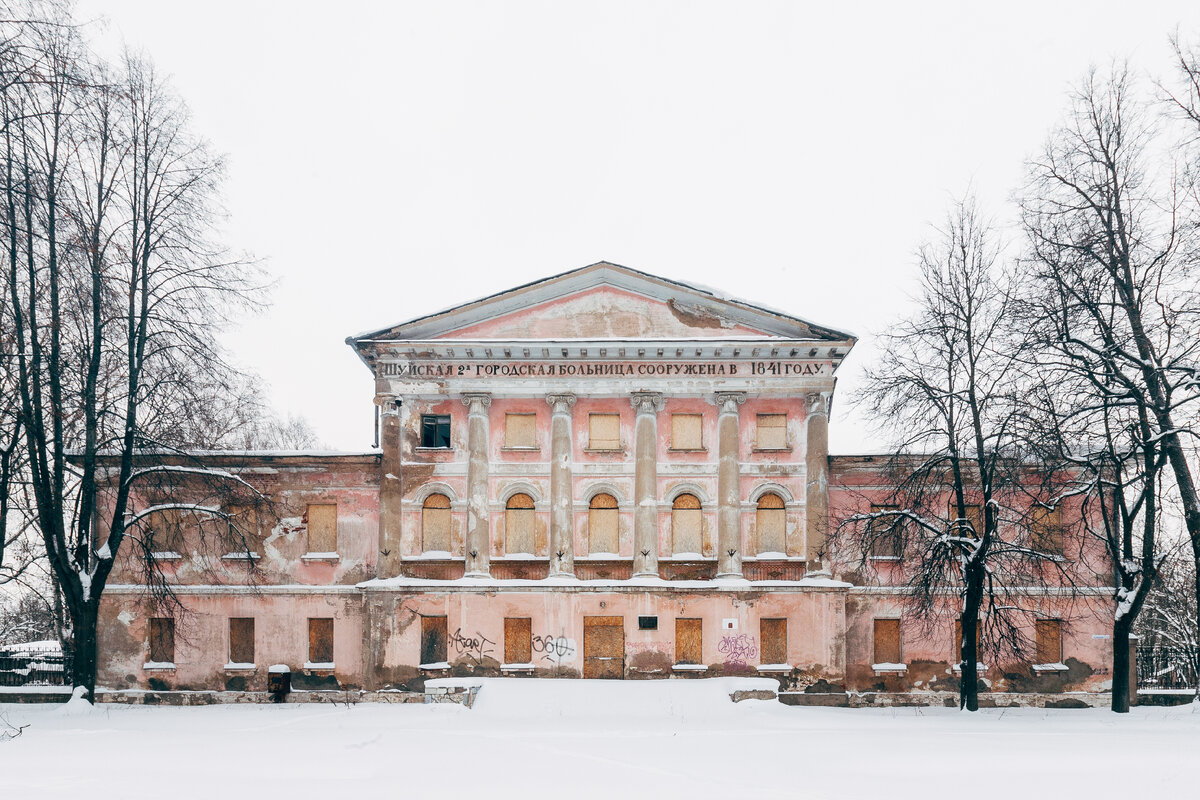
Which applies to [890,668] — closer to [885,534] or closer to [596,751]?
[885,534]

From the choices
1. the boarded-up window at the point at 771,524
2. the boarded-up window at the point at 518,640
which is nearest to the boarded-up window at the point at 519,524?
the boarded-up window at the point at 518,640

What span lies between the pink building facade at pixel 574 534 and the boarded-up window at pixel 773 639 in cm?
6

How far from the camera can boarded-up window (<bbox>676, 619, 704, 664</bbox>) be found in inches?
1139

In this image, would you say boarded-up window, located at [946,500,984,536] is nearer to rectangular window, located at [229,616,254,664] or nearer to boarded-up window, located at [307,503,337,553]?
boarded-up window, located at [307,503,337,553]

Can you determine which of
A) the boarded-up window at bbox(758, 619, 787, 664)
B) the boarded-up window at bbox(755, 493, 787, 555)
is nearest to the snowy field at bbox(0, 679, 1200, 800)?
the boarded-up window at bbox(758, 619, 787, 664)

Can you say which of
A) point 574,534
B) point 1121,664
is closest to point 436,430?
point 574,534

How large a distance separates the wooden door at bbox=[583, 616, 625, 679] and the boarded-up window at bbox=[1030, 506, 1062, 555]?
11693 millimetres

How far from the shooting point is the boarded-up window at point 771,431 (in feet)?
98.0

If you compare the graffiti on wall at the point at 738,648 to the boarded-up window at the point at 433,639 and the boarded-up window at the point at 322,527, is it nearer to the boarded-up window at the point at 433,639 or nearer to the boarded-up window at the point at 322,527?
the boarded-up window at the point at 433,639

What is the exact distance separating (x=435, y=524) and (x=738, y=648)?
9.34 m

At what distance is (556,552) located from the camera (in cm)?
2912

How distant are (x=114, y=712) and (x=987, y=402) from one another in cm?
2230

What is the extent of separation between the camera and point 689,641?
29.0m

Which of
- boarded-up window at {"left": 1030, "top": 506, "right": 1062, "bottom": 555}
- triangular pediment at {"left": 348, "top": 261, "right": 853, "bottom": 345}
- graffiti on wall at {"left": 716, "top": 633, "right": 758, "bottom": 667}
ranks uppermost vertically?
triangular pediment at {"left": 348, "top": 261, "right": 853, "bottom": 345}
